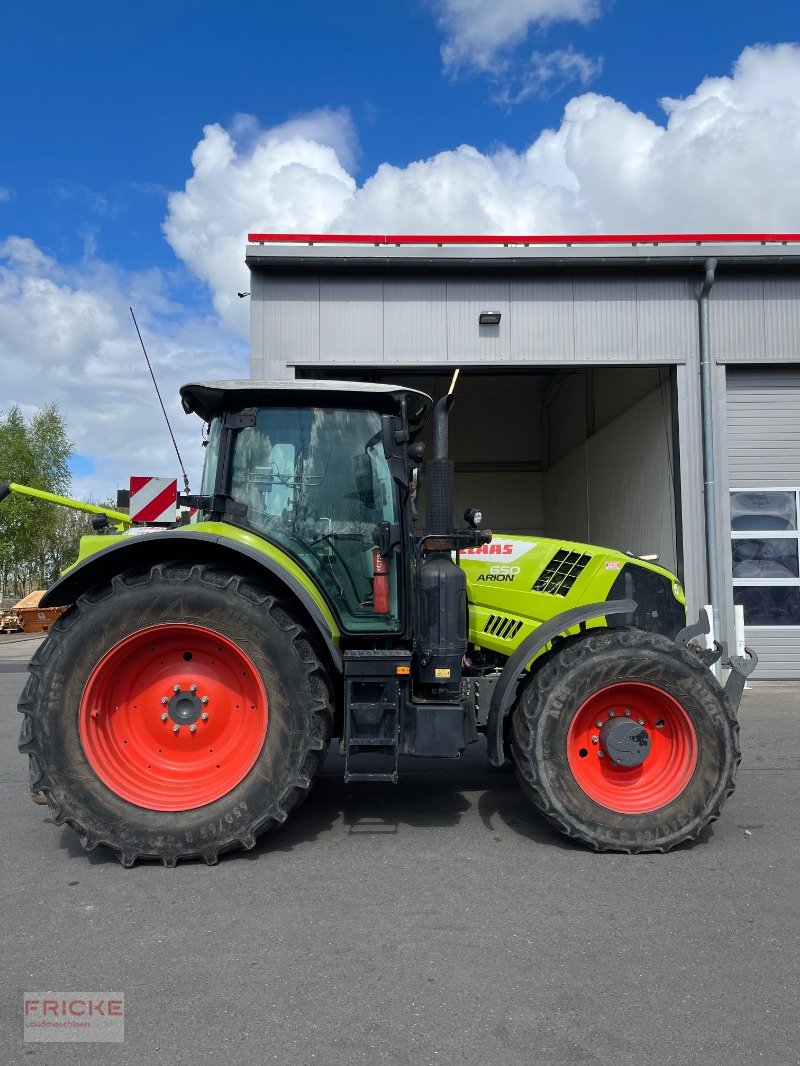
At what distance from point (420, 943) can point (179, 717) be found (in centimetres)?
153

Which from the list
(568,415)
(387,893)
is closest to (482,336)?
(387,893)

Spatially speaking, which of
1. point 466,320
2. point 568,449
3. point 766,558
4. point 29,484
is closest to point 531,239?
point 466,320

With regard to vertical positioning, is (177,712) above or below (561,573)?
below

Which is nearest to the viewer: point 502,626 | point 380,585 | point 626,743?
point 626,743

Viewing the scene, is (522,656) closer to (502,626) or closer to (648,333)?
(502,626)

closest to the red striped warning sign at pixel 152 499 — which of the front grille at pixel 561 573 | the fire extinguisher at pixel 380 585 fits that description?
the fire extinguisher at pixel 380 585

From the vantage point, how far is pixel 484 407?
59.9ft

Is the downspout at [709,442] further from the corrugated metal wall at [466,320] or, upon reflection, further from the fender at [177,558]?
the fender at [177,558]

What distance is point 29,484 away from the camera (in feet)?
78.8

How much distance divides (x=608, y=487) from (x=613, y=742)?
392 inches

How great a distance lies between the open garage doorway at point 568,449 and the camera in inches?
370

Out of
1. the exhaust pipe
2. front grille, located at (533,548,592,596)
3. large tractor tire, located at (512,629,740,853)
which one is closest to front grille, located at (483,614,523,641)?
front grille, located at (533,548,592,596)

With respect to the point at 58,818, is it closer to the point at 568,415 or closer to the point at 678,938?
the point at 678,938

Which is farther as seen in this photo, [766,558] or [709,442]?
[766,558]
